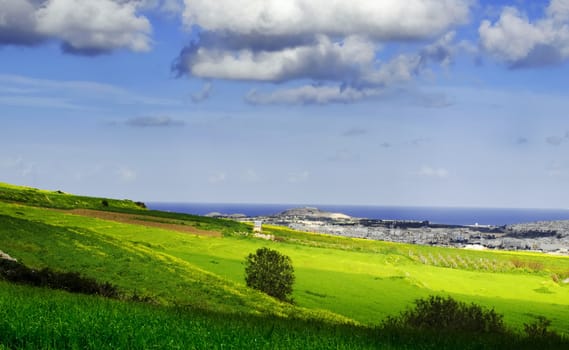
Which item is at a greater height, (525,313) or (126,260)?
(126,260)

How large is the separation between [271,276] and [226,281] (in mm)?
5660

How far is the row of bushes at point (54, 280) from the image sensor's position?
25500 millimetres

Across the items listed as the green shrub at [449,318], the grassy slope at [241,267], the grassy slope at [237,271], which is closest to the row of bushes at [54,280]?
the grassy slope at [237,271]

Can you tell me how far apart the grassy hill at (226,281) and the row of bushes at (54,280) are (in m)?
3.16

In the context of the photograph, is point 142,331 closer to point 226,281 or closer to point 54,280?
point 54,280

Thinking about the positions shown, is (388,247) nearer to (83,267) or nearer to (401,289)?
(401,289)

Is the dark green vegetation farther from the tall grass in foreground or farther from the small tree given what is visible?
the tall grass in foreground

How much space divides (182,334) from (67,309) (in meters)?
3.85

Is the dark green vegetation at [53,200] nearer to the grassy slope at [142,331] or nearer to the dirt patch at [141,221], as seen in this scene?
the dirt patch at [141,221]

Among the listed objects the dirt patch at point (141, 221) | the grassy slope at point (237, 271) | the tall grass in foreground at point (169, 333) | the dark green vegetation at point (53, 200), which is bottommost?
the grassy slope at point (237, 271)

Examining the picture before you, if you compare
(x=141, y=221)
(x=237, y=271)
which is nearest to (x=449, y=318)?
(x=237, y=271)

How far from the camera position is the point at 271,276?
54.0 meters

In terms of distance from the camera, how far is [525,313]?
225 feet

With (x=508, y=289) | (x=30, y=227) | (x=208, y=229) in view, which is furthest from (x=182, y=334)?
(x=208, y=229)
